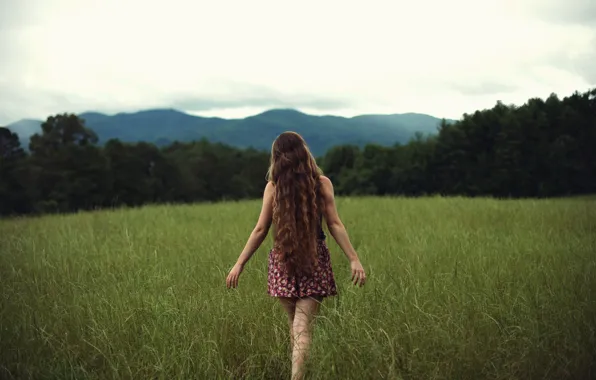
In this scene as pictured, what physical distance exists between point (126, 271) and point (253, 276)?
1830 mm

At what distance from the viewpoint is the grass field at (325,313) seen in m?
4.09

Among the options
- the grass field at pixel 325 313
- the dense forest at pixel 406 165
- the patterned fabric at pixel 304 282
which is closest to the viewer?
the grass field at pixel 325 313

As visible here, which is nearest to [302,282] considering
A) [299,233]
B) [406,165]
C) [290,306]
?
[290,306]

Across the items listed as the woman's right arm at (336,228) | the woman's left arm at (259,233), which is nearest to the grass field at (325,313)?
the woman's right arm at (336,228)

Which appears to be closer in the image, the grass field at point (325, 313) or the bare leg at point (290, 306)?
the grass field at point (325, 313)

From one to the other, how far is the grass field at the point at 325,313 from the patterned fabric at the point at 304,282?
331mm

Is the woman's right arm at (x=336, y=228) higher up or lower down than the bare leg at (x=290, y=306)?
higher up

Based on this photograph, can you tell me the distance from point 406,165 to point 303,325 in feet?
181

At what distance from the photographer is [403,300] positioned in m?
4.96

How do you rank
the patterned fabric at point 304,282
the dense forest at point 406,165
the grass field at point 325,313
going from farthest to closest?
the dense forest at point 406,165 → the patterned fabric at point 304,282 → the grass field at point 325,313

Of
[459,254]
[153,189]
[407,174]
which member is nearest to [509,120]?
[407,174]

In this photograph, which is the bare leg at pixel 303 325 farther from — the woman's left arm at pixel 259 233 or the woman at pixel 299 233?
the woman's left arm at pixel 259 233

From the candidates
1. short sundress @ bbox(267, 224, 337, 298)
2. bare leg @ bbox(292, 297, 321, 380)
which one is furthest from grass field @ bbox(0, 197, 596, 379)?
short sundress @ bbox(267, 224, 337, 298)

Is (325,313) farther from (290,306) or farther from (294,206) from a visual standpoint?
(294,206)
